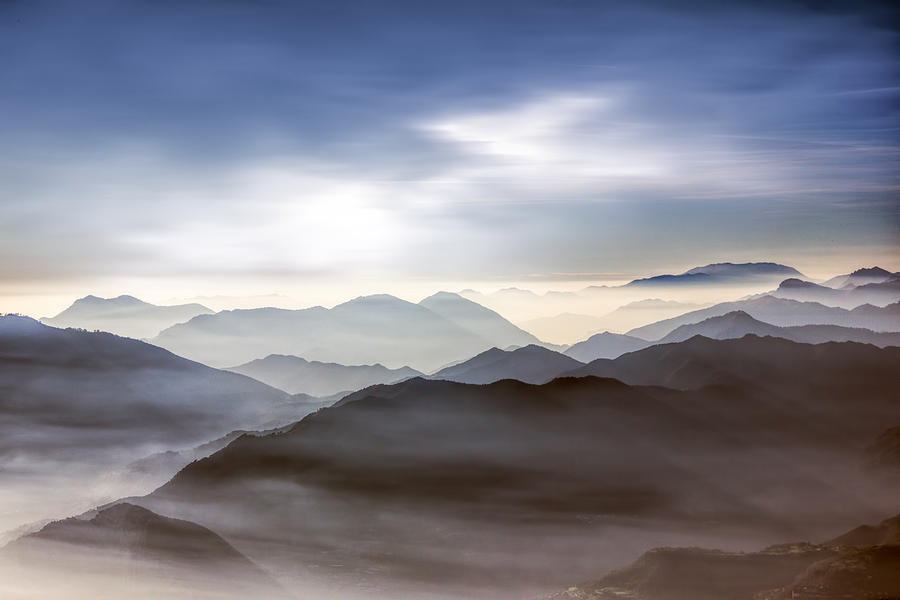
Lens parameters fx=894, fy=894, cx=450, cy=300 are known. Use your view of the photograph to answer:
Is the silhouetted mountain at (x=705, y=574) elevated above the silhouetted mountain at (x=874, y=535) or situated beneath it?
situated beneath

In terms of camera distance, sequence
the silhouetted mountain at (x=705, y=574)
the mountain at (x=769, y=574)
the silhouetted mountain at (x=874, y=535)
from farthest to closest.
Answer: the silhouetted mountain at (x=874, y=535) < the silhouetted mountain at (x=705, y=574) < the mountain at (x=769, y=574)

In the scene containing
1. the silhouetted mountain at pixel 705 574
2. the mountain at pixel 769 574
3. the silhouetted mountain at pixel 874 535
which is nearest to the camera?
the mountain at pixel 769 574

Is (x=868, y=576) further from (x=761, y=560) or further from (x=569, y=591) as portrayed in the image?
(x=569, y=591)

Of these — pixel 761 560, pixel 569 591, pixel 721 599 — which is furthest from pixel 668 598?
pixel 569 591

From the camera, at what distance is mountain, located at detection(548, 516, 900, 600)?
145 meters

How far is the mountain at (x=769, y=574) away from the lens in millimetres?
144762

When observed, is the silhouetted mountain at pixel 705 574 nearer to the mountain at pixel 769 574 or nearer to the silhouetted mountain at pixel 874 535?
the mountain at pixel 769 574

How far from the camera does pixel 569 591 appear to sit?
7746 inches

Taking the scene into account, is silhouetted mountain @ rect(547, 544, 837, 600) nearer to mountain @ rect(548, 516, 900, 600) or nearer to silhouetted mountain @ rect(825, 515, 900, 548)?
mountain @ rect(548, 516, 900, 600)

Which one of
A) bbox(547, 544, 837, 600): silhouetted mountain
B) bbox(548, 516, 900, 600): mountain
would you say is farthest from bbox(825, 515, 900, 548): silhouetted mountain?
bbox(547, 544, 837, 600): silhouetted mountain

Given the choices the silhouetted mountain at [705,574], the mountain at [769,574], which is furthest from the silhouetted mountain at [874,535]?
the silhouetted mountain at [705,574]

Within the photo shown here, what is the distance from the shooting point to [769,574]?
166500mm

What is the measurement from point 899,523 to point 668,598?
174 feet

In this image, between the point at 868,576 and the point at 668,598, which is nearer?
the point at 868,576
